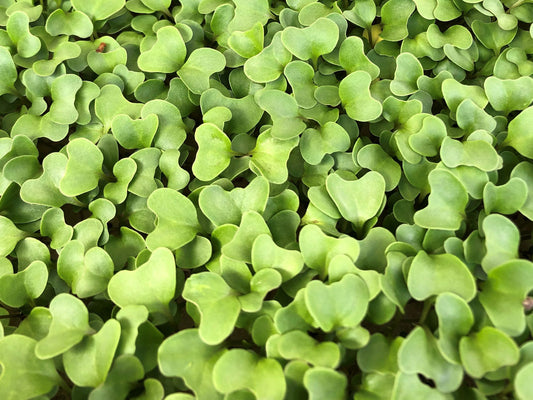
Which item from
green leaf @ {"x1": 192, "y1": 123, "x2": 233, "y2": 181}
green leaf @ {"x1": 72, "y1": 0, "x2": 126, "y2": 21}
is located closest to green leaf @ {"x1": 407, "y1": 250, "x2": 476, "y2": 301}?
green leaf @ {"x1": 192, "y1": 123, "x2": 233, "y2": 181}

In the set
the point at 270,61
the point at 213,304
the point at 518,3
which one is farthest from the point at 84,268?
the point at 518,3

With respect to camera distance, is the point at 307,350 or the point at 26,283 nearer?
the point at 307,350

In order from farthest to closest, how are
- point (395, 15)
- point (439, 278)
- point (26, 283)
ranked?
point (395, 15)
point (26, 283)
point (439, 278)

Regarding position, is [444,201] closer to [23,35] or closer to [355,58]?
[355,58]

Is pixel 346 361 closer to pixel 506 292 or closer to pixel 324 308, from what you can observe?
pixel 324 308

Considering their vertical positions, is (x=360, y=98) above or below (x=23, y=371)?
above

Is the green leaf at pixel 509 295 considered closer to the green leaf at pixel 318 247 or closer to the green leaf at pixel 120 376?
the green leaf at pixel 318 247
